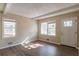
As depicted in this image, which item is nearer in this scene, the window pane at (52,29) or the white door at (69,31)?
the white door at (69,31)

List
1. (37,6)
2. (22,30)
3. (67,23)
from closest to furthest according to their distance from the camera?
(37,6)
(67,23)
(22,30)

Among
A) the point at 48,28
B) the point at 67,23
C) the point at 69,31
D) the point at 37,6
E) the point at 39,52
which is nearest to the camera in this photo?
the point at 37,6

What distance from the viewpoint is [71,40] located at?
16.7 feet

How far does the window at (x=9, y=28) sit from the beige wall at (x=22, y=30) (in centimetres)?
27

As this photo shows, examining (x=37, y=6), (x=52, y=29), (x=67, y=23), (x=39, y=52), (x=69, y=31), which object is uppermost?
(x=37, y=6)

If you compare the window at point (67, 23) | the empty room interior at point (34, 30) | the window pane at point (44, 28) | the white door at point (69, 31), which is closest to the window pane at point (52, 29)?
the empty room interior at point (34, 30)

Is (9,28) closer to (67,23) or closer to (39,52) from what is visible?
(39,52)

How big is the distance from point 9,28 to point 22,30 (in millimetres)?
1169

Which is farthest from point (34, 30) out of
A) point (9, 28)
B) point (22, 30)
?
point (9, 28)

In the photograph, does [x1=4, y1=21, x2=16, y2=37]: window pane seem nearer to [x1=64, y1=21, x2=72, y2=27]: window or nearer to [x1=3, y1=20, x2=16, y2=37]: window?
[x1=3, y1=20, x2=16, y2=37]: window

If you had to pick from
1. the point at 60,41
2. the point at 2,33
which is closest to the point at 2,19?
the point at 2,33

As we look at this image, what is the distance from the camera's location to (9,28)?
542cm

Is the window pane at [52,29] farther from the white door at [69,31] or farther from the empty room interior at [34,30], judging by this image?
the white door at [69,31]

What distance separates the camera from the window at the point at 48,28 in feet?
21.2
